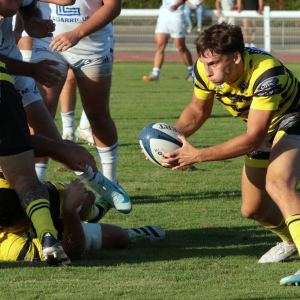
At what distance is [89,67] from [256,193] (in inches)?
90.4

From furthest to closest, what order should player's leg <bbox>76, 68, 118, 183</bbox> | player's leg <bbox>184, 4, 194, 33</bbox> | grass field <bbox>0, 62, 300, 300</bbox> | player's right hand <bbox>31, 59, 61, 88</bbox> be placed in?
player's leg <bbox>184, 4, 194, 33</bbox>
player's leg <bbox>76, 68, 118, 183</bbox>
player's right hand <bbox>31, 59, 61, 88</bbox>
grass field <bbox>0, 62, 300, 300</bbox>

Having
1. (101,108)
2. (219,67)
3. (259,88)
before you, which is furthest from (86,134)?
(259,88)

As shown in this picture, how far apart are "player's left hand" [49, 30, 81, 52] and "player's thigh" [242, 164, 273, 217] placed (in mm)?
2063

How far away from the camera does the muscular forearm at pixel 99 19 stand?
18.3 ft

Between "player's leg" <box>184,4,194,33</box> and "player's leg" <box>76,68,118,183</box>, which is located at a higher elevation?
"player's leg" <box>76,68,118,183</box>

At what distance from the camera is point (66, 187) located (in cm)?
459

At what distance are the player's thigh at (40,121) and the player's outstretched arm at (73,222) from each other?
3.33 ft

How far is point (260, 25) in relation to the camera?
23375 millimetres

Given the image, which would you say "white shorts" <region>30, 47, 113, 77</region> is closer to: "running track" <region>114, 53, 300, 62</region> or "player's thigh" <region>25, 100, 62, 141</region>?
"player's thigh" <region>25, 100, 62, 141</region>

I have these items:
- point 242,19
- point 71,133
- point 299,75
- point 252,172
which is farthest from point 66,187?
point 242,19

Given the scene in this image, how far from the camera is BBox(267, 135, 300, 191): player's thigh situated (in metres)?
3.88

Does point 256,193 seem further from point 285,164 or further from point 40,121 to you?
point 40,121

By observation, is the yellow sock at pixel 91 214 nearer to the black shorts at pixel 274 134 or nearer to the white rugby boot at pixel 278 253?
the black shorts at pixel 274 134

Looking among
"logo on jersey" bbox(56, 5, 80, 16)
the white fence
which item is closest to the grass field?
"logo on jersey" bbox(56, 5, 80, 16)
